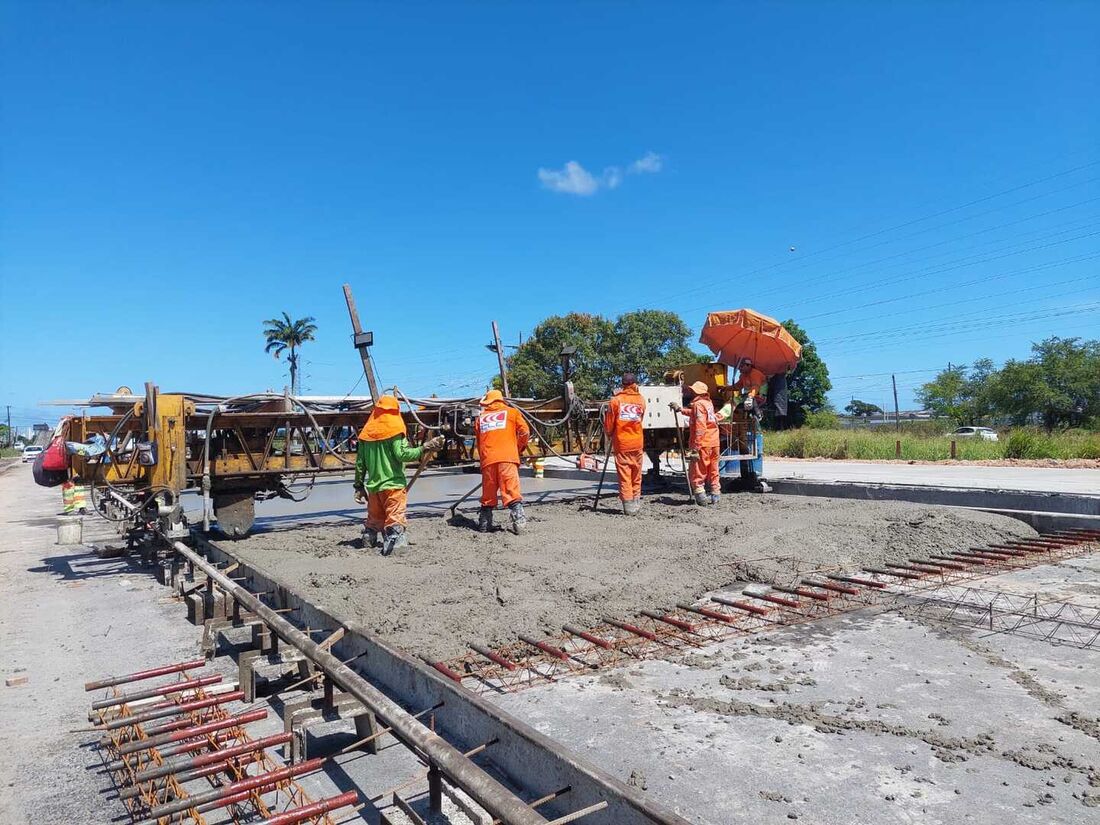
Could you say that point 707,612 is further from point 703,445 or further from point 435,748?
point 703,445

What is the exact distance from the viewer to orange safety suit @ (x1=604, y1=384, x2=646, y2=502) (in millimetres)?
9875

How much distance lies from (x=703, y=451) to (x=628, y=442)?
50.4 inches

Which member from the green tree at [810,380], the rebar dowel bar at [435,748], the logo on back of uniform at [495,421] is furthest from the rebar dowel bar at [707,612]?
the green tree at [810,380]

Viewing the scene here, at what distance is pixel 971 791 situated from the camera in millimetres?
2967

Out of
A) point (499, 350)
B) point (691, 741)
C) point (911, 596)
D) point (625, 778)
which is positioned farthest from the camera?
point (499, 350)

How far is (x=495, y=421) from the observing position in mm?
8742

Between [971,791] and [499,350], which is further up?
[499,350]

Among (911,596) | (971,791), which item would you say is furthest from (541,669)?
(911,596)

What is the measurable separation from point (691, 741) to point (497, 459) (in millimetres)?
5435

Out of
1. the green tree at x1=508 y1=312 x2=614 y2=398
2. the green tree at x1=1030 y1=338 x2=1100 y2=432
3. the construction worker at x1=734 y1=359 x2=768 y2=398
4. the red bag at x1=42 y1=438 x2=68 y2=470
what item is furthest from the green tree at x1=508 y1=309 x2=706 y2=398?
the red bag at x1=42 y1=438 x2=68 y2=470

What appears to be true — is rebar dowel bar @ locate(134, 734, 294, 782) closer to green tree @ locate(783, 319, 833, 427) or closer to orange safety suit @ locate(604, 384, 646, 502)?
orange safety suit @ locate(604, 384, 646, 502)

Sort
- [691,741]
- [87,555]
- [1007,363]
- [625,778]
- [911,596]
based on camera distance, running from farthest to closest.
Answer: [1007,363], [87,555], [911,596], [691,741], [625,778]

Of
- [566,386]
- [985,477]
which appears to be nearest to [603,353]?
[985,477]

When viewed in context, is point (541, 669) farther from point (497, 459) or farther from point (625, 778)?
point (497, 459)
